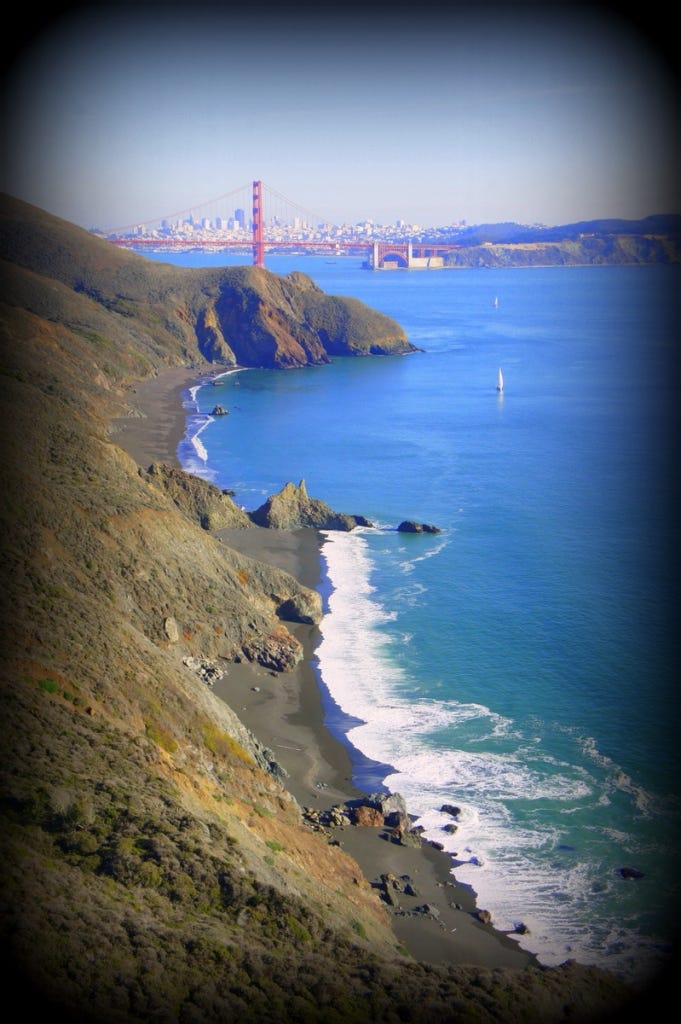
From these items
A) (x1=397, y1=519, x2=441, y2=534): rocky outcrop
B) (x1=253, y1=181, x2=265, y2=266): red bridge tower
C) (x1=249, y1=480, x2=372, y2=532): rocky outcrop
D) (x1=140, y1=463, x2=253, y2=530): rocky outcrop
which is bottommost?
(x1=397, y1=519, x2=441, y2=534): rocky outcrop

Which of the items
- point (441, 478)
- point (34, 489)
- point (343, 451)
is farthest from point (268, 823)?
point (343, 451)

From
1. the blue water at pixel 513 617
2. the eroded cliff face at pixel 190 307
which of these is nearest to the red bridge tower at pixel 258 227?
the eroded cliff face at pixel 190 307

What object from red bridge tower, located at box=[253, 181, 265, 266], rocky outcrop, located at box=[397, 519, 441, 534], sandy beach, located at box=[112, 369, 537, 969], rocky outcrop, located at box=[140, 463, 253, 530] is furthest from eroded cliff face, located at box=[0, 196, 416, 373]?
red bridge tower, located at box=[253, 181, 265, 266]

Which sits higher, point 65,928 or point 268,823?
point 65,928

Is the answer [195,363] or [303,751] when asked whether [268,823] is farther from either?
[195,363]

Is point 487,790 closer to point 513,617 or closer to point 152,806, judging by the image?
point 152,806

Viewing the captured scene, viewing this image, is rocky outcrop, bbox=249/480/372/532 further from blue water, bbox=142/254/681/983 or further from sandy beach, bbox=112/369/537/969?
sandy beach, bbox=112/369/537/969
